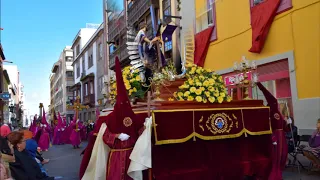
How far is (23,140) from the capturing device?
16.5ft

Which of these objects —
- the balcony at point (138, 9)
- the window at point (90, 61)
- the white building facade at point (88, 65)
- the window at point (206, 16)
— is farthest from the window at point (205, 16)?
the window at point (90, 61)

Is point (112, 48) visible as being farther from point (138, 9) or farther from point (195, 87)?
point (195, 87)

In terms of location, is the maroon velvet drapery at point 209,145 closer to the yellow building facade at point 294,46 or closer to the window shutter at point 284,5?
the yellow building facade at point 294,46

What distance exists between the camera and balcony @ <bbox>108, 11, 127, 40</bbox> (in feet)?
87.0

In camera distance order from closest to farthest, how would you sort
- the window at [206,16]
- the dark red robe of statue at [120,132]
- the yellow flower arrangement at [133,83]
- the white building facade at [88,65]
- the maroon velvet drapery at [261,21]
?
the dark red robe of statue at [120,132]
the yellow flower arrangement at [133,83]
the maroon velvet drapery at [261,21]
the window at [206,16]
the white building facade at [88,65]

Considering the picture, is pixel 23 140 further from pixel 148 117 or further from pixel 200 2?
pixel 200 2

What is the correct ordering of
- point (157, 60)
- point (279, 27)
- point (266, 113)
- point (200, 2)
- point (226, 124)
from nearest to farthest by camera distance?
point (226, 124)
point (266, 113)
point (157, 60)
point (279, 27)
point (200, 2)

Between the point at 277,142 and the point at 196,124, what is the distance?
6.27ft

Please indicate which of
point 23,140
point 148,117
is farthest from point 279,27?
point 23,140

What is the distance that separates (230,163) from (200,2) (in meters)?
11.4

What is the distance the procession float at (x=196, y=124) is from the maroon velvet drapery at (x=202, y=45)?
8.20m

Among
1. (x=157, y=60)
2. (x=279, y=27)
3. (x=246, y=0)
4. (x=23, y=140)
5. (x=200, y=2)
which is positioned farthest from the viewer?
(x=200, y=2)

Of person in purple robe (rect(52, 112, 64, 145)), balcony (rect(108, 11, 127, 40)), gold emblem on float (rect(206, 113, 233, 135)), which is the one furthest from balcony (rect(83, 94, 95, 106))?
gold emblem on float (rect(206, 113, 233, 135))

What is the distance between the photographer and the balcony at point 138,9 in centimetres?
2069
